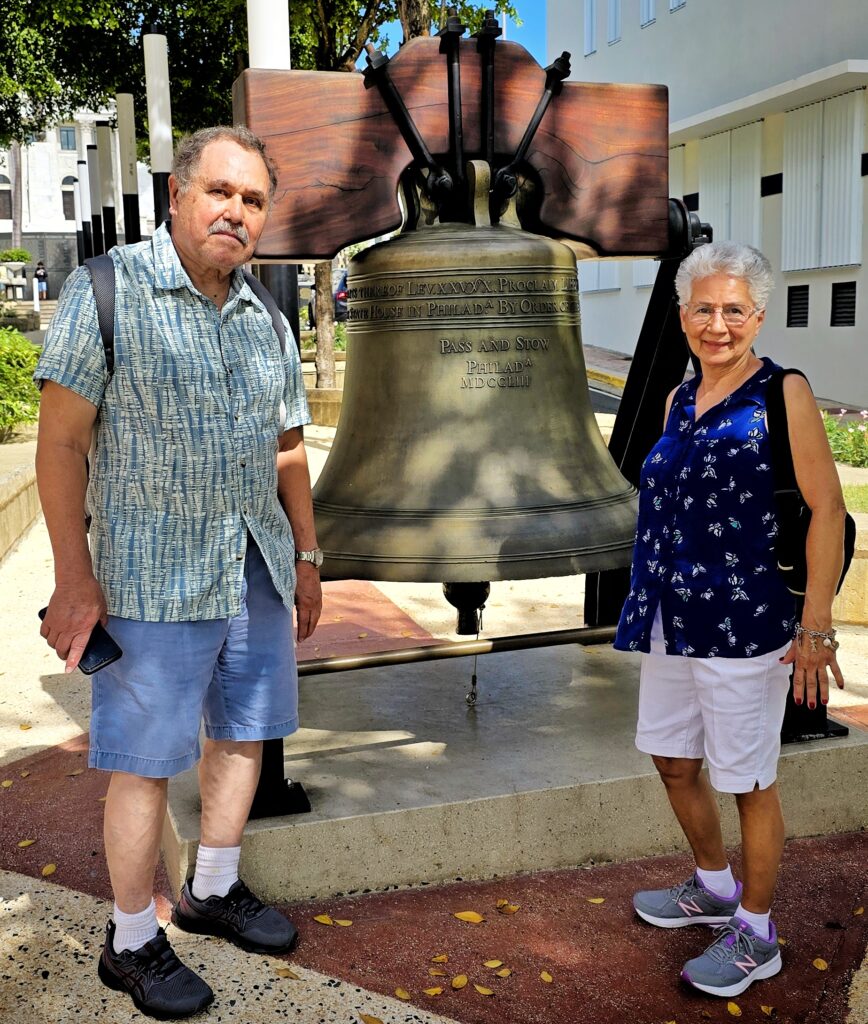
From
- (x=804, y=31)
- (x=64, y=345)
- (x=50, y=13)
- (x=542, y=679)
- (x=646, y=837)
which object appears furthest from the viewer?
(x=50, y=13)

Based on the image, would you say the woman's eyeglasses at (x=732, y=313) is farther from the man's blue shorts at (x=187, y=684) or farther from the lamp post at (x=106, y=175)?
the lamp post at (x=106, y=175)

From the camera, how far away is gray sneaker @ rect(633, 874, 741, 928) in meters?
2.85

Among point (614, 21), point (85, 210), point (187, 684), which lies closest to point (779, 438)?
point (187, 684)

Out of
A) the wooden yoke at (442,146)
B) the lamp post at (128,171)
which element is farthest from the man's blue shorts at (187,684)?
the lamp post at (128,171)

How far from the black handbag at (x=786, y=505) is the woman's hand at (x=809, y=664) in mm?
105

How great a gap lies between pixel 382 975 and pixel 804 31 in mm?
14588

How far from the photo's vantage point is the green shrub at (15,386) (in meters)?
9.16

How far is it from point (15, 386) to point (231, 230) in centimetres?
765

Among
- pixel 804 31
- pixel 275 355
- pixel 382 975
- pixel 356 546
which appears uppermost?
pixel 804 31

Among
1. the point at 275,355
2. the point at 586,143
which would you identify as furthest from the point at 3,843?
the point at 586,143

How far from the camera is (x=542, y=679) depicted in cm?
419

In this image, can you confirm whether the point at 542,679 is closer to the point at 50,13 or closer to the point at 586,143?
the point at 586,143

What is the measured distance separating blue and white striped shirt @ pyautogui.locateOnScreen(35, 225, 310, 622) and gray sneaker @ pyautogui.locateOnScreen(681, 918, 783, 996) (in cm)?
133

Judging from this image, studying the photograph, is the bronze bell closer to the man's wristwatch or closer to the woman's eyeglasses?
the man's wristwatch
